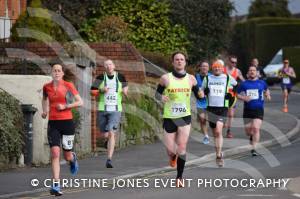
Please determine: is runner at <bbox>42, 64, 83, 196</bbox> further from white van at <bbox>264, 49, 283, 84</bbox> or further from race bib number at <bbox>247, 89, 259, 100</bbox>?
white van at <bbox>264, 49, 283, 84</bbox>

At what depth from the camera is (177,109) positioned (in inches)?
515

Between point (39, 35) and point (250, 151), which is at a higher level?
point (39, 35)

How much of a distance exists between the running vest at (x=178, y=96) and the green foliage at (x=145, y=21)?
41.0 feet

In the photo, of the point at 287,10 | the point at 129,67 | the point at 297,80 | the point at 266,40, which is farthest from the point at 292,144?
the point at 287,10

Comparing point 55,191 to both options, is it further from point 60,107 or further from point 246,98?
point 246,98

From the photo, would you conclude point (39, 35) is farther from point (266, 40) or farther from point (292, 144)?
point (266, 40)

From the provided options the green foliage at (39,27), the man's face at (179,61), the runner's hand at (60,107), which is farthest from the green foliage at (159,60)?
the runner's hand at (60,107)

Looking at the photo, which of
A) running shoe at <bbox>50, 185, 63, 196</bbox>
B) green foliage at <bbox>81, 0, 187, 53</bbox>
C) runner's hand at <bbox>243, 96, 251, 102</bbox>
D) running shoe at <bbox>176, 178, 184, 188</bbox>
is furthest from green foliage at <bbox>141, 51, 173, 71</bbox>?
running shoe at <bbox>50, 185, 63, 196</bbox>

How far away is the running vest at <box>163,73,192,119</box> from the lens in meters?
13.0

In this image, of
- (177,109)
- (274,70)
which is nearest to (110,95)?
(177,109)

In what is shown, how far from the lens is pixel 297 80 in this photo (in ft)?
163

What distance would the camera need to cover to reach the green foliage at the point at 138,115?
1941 cm

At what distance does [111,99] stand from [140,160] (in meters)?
Result: 1.56

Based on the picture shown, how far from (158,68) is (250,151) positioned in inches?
179
